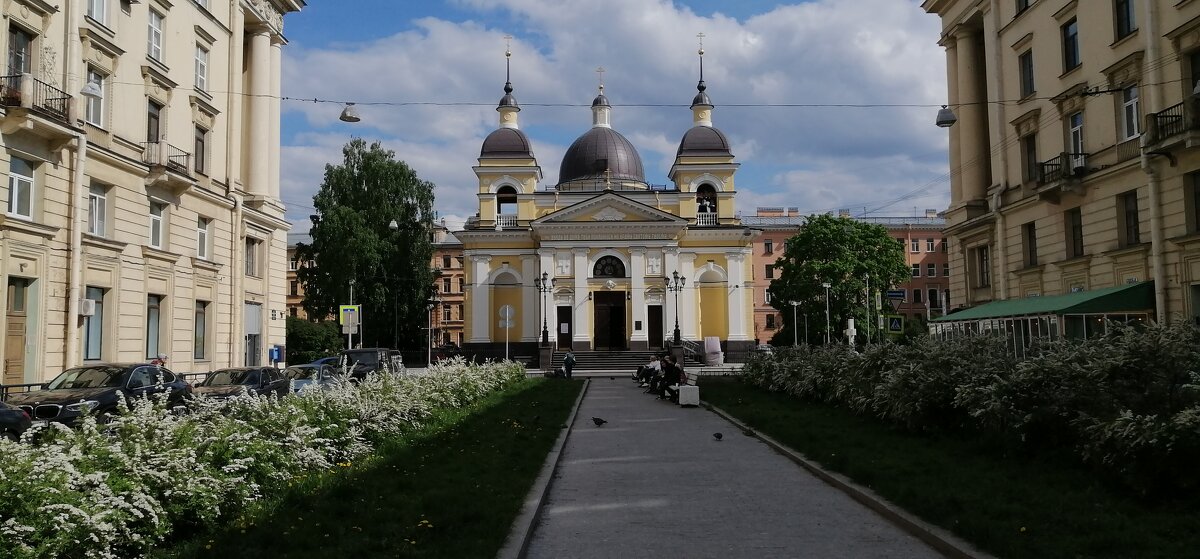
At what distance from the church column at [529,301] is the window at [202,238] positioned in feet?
96.4

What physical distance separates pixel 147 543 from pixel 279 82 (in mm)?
32740

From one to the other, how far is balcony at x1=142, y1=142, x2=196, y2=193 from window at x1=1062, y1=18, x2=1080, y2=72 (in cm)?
2759

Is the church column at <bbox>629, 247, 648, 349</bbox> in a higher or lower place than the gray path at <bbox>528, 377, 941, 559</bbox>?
higher

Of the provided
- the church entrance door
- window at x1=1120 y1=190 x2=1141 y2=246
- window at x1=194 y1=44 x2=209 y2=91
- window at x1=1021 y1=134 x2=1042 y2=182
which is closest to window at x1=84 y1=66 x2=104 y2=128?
window at x1=194 y1=44 x2=209 y2=91

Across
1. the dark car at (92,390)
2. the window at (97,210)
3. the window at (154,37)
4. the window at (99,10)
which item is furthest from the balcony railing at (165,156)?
the dark car at (92,390)

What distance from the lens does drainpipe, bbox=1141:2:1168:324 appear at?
23.0 metres

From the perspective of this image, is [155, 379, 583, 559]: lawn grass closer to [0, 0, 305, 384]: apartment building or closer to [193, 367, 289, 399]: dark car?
[193, 367, 289, 399]: dark car

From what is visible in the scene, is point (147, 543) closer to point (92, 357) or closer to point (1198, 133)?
point (92, 357)

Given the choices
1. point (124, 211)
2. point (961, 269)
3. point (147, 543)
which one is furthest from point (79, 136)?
point (961, 269)

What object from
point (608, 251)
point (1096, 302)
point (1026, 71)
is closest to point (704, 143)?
point (608, 251)

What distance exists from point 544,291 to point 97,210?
3338 cm

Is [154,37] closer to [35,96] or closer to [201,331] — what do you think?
[35,96]

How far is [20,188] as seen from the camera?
20.8 metres

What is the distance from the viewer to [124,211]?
24.9 metres
